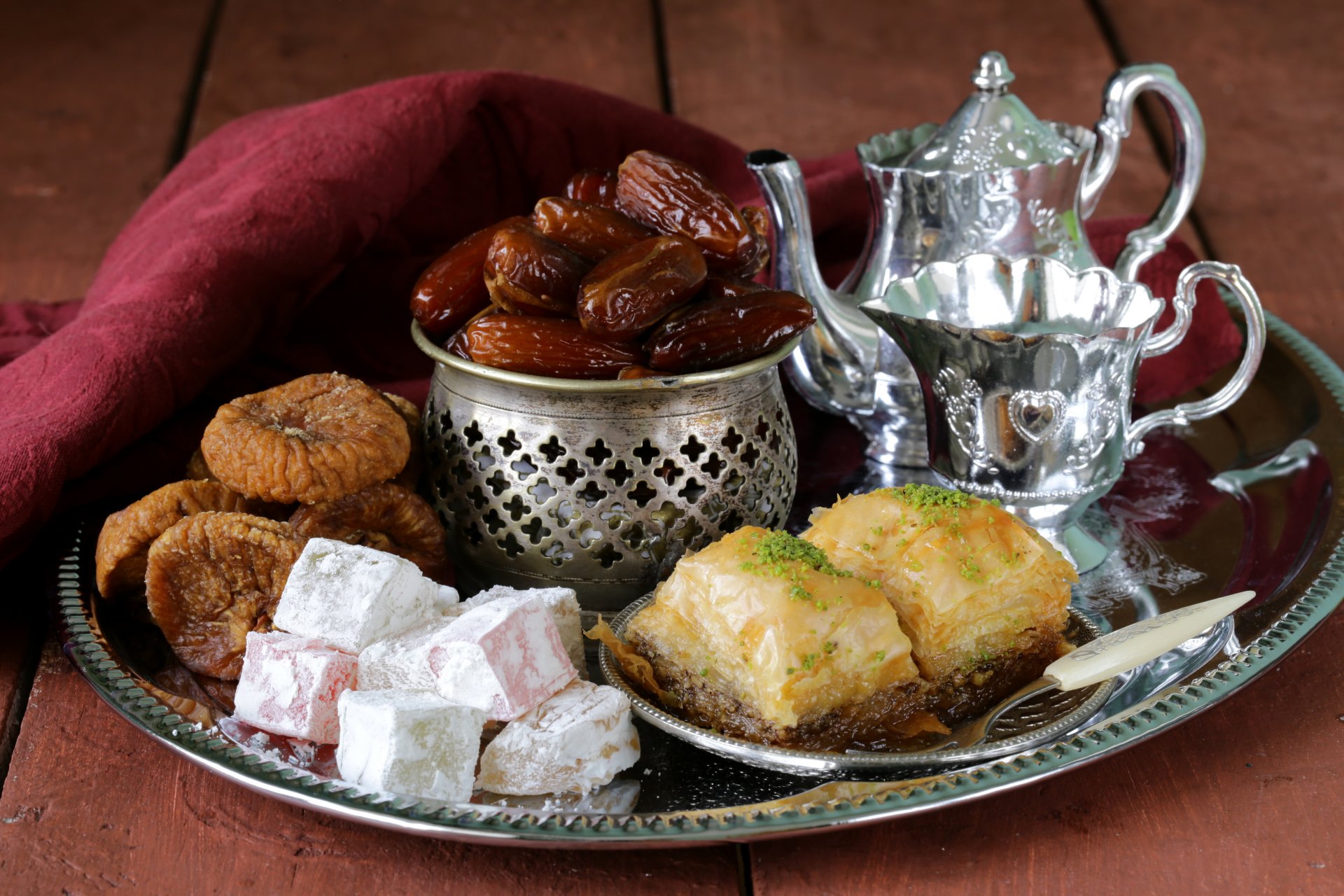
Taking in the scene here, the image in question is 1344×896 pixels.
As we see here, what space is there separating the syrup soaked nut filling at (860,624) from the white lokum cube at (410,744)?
122mm

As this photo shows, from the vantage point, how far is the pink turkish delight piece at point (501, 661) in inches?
27.5

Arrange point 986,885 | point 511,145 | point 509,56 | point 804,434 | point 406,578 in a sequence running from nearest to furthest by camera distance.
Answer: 1. point 986,885
2. point 406,578
3. point 804,434
4. point 511,145
5. point 509,56

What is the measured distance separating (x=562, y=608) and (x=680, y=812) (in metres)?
0.16

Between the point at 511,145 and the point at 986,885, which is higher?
the point at 511,145

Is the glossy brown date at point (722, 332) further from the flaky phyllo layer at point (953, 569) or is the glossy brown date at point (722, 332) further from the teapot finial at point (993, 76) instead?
the teapot finial at point (993, 76)

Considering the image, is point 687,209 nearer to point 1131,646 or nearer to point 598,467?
point 598,467

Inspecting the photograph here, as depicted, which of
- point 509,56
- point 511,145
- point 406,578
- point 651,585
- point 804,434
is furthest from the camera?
point 509,56

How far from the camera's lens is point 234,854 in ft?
2.25

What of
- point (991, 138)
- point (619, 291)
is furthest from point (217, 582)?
point (991, 138)

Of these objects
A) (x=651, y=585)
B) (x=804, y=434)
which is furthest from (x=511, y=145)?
(x=651, y=585)

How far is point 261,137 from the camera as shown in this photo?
1273mm

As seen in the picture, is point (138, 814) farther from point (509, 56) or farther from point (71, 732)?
point (509, 56)

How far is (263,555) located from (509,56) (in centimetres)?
115

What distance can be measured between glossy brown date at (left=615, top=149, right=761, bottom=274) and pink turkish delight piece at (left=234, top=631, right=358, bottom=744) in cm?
33
